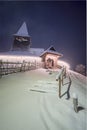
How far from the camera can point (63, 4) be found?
2971 mm

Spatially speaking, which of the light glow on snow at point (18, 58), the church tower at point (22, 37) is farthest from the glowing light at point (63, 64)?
the church tower at point (22, 37)

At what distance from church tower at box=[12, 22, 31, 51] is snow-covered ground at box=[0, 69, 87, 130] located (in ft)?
1.57

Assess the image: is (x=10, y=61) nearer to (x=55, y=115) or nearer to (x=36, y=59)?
(x=36, y=59)

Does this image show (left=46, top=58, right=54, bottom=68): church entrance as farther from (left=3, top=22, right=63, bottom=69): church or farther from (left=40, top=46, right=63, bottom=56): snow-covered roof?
(left=40, top=46, right=63, bottom=56): snow-covered roof

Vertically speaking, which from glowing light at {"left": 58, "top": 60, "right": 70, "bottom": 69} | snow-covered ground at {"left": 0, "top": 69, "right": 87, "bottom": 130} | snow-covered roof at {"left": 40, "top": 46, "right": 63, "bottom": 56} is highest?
snow-covered roof at {"left": 40, "top": 46, "right": 63, "bottom": 56}

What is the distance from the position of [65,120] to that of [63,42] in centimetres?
141

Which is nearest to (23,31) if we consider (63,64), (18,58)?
(18,58)

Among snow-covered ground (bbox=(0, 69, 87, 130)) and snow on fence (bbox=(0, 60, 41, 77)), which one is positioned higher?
snow on fence (bbox=(0, 60, 41, 77))

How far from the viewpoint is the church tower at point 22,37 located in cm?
287

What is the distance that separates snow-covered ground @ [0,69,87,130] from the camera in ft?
6.16

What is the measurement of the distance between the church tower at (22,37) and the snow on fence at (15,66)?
25 centimetres

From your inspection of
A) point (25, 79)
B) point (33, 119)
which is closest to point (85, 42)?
point (25, 79)

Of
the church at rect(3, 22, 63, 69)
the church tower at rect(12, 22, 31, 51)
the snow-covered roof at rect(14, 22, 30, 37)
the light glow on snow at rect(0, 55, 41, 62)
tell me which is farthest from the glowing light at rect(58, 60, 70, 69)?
the snow-covered roof at rect(14, 22, 30, 37)

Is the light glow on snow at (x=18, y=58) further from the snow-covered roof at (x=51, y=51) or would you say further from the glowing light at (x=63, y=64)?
the glowing light at (x=63, y=64)
